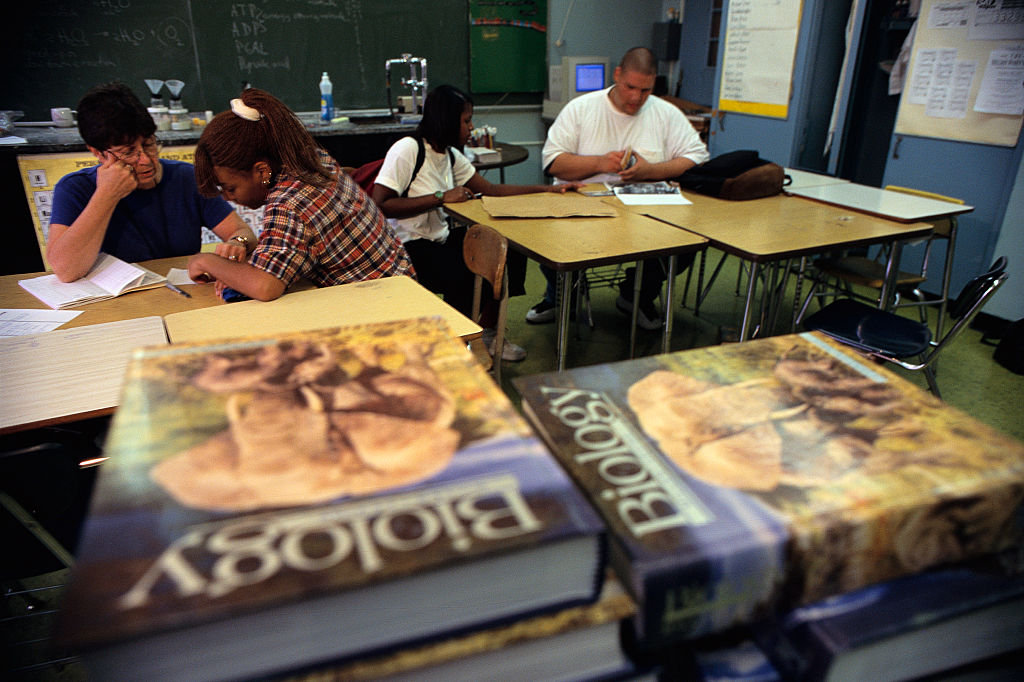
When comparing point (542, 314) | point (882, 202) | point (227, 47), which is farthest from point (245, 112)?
point (227, 47)

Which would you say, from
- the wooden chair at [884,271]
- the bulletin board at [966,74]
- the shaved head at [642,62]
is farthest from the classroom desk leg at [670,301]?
the bulletin board at [966,74]

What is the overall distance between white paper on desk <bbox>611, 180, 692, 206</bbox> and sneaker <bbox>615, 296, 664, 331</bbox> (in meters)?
0.76

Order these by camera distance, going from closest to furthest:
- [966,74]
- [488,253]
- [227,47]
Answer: [488,253] → [966,74] → [227,47]

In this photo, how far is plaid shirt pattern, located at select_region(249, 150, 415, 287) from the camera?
1.65m

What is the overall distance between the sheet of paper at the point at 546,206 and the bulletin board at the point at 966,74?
2.30m

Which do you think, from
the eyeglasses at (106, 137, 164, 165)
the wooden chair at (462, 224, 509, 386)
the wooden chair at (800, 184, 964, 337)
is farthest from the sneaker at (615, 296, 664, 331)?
the eyeglasses at (106, 137, 164, 165)

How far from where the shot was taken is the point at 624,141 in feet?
11.6

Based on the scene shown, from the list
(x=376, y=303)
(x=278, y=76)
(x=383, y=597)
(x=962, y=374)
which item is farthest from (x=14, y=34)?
(x=962, y=374)

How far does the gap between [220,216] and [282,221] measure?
712mm

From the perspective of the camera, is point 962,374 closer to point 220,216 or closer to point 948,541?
point 948,541

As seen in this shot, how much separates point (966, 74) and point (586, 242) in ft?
9.21

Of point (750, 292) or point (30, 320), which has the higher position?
point (30, 320)

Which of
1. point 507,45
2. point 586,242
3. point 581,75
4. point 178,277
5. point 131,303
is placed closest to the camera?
point 131,303

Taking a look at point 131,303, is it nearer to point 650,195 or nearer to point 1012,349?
point 650,195
